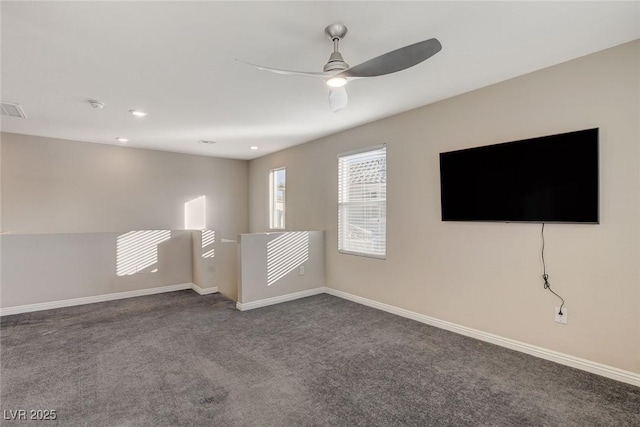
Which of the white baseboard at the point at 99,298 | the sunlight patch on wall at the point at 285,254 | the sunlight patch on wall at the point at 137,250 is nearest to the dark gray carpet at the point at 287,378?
the white baseboard at the point at 99,298

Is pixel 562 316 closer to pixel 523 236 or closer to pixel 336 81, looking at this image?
pixel 523 236

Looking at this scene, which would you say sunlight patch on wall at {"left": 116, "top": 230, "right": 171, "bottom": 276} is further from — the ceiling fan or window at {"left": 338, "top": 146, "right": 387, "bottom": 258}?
the ceiling fan

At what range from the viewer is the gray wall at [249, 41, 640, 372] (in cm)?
226

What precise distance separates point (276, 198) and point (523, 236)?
177 inches

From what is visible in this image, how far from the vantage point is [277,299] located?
4.34 m

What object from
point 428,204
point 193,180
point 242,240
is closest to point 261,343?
point 242,240

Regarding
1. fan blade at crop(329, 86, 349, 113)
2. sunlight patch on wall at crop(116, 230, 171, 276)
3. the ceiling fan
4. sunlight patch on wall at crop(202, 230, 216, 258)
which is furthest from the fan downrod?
sunlight patch on wall at crop(116, 230, 171, 276)

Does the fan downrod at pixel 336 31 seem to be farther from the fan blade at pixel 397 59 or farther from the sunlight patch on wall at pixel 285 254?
the sunlight patch on wall at pixel 285 254

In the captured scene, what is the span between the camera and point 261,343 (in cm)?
300

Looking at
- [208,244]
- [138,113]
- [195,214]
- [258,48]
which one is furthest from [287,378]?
[195,214]

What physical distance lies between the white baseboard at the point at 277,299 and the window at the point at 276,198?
1732 millimetres

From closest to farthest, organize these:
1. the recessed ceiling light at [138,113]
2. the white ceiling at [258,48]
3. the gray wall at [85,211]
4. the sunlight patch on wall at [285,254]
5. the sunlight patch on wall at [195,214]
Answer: the white ceiling at [258,48]
the recessed ceiling light at [138,113]
the gray wall at [85,211]
the sunlight patch on wall at [285,254]
the sunlight patch on wall at [195,214]

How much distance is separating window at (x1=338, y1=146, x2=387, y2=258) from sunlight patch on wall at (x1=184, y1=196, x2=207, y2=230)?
3196 mm

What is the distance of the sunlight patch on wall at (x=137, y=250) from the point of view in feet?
15.5
